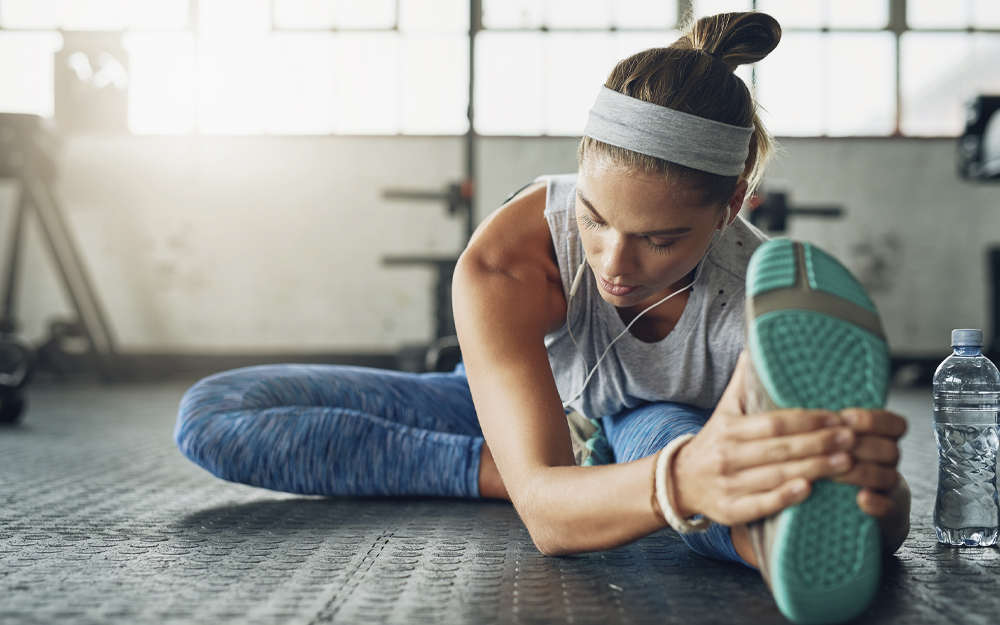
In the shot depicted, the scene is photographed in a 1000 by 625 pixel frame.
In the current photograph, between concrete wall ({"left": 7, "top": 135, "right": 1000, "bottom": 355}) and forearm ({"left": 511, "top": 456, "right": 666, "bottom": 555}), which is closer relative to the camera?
forearm ({"left": 511, "top": 456, "right": 666, "bottom": 555})

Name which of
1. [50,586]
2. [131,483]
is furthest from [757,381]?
[131,483]

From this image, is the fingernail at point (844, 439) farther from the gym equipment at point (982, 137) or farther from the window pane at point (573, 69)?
the window pane at point (573, 69)

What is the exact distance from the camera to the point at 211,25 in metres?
4.51

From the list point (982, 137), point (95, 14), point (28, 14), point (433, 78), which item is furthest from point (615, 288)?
point (28, 14)

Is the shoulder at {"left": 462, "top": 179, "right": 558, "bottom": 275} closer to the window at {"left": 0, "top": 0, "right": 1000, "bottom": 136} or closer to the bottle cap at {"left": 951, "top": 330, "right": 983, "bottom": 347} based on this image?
the bottle cap at {"left": 951, "top": 330, "right": 983, "bottom": 347}

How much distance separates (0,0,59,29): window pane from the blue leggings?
14.3ft

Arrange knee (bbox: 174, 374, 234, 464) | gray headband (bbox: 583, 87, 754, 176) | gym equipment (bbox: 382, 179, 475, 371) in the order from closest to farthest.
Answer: gray headband (bbox: 583, 87, 754, 176), knee (bbox: 174, 374, 234, 464), gym equipment (bbox: 382, 179, 475, 371)

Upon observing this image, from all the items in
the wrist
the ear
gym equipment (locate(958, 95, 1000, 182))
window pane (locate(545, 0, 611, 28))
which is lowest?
the wrist

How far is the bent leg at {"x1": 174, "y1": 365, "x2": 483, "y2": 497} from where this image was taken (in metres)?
1.16

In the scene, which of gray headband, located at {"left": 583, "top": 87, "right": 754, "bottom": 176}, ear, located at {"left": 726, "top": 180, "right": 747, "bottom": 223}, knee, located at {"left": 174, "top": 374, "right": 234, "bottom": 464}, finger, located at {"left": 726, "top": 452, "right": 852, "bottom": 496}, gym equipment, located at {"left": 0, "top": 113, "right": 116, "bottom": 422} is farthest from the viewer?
gym equipment, located at {"left": 0, "top": 113, "right": 116, "bottom": 422}

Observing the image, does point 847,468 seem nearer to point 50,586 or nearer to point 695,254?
point 695,254

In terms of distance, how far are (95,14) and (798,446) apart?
5154 millimetres

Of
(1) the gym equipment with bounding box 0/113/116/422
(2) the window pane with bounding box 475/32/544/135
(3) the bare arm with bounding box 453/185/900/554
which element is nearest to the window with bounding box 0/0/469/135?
(2) the window pane with bounding box 475/32/544/135

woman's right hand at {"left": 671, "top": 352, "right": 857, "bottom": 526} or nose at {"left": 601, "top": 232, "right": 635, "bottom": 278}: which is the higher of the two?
nose at {"left": 601, "top": 232, "right": 635, "bottom": 278}
